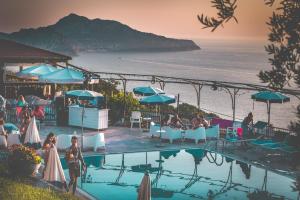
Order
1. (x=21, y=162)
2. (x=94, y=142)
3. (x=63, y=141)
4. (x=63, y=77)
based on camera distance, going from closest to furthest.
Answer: (x=21, y=162) → (x=63, y=141) → (x=94, y=142) → (x=63, y=77)

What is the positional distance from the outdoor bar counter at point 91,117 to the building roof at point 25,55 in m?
6.01

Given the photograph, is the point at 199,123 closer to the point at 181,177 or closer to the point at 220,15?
the point at 181,177

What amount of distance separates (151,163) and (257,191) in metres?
3.96

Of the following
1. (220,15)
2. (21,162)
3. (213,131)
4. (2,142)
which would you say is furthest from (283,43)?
(213,131)

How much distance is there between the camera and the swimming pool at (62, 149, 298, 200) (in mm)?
14125

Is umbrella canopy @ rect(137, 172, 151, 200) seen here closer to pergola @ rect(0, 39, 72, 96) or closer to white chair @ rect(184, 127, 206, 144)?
white chair @ rect(184, 127, 206, 144)

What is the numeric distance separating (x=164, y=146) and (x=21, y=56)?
10.4m

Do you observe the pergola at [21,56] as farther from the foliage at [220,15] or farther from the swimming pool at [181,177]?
the foliage at [220,15]

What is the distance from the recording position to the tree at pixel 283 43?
6434 mm

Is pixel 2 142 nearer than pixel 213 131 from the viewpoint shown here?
Yes

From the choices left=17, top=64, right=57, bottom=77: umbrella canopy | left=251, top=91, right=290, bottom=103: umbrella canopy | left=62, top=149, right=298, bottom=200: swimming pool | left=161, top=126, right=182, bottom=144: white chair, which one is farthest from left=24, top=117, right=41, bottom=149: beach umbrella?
left=251, top=91, right=290, bottom=103: umbrella canopy

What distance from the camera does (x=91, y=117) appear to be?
69.1ft

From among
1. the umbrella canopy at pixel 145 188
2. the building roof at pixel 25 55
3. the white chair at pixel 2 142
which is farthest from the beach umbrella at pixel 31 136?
the building roof at pixel 25 55

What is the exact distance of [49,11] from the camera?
53.5 meters
